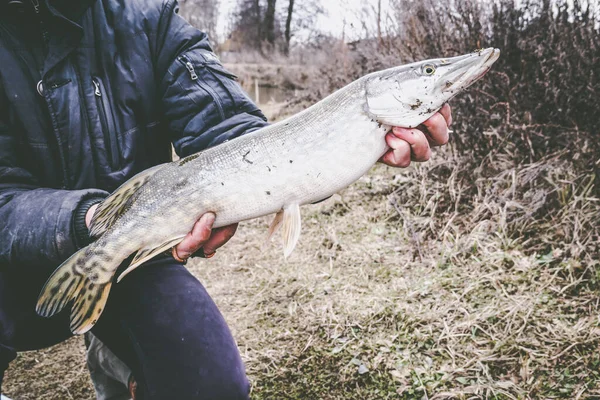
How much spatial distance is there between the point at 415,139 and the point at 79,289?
127cm

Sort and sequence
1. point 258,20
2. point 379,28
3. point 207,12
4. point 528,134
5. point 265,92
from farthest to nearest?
point 258,20, point 207,12, point 265,92, point 379,28, point 528,134

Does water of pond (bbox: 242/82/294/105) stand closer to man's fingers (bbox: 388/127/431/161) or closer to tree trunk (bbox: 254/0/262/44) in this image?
man's fingers (bbox: 388/127/431/161)

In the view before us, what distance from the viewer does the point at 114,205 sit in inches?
65.5

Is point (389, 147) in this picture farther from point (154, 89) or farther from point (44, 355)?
point (44, 355)

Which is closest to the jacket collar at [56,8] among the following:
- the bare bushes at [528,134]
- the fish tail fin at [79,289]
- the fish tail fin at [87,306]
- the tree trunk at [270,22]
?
the fish tail fin at [79,289]

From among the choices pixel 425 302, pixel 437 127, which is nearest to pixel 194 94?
pixel 437 127

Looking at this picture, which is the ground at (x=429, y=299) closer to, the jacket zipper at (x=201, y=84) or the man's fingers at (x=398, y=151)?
the man's fingers at (x=398, y=151)

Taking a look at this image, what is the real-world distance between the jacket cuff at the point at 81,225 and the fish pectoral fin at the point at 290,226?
69 centimetres

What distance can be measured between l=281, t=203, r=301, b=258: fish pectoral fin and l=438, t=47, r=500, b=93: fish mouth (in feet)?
2.19

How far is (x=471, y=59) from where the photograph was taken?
1.57m

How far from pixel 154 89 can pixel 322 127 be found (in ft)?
2.64

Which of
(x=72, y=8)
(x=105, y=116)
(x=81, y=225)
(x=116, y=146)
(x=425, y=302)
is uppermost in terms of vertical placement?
(x=72, y=8)

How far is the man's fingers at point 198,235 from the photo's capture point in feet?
5.42

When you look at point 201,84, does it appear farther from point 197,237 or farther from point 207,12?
point 207,12
